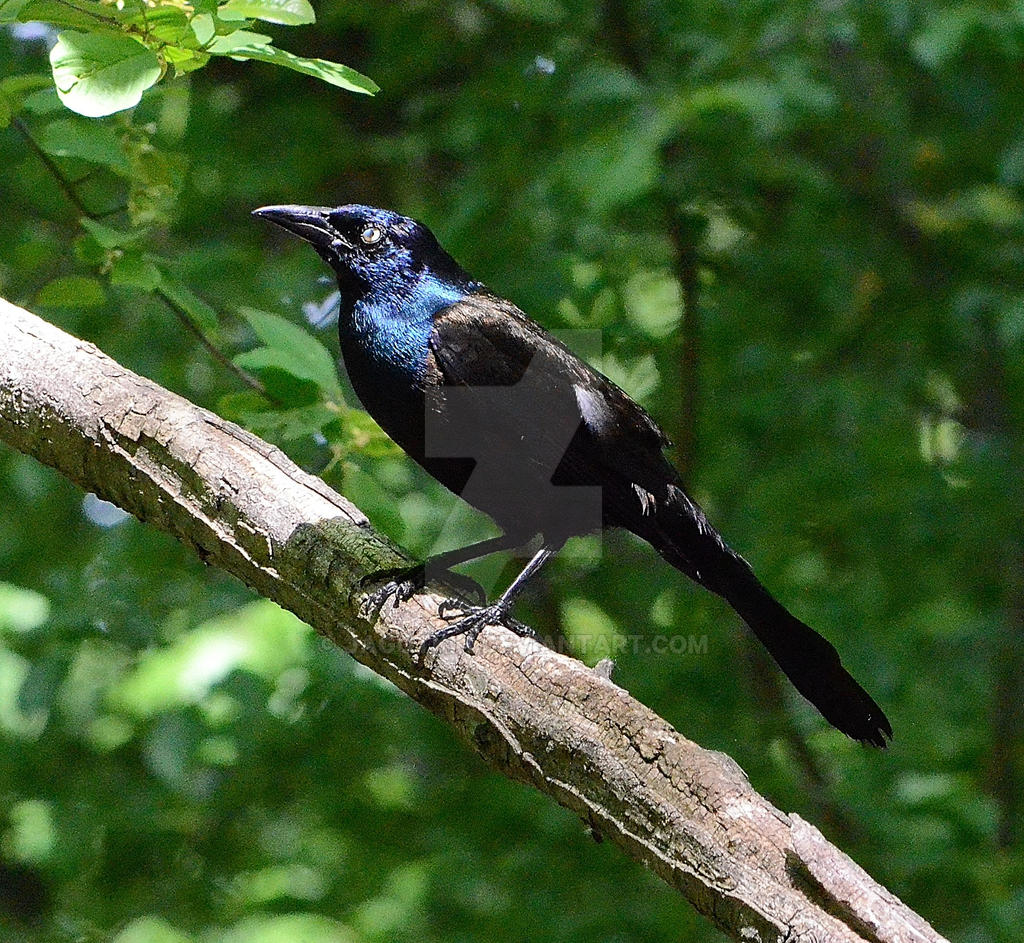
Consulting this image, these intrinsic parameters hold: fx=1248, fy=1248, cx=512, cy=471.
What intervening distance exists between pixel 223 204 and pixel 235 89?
0.52 m

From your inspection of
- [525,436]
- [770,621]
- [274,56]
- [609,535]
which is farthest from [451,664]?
[609,535]

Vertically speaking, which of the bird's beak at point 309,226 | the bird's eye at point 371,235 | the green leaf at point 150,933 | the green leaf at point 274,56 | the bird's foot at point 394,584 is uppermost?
the green leaf at point 274,56

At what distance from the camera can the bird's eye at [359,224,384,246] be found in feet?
10.8

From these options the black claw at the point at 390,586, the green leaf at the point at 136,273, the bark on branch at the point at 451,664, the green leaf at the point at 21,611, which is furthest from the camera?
the green leaf at the point at 21,611

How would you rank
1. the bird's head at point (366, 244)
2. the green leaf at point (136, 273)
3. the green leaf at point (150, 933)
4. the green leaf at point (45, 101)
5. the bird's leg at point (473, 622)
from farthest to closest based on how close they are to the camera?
the green leaf at point (150, 933), the bird's head at point (366, 244), the green leaf at point (136, 273), the green leaf at point (45, 101), the bird's leg at point (473, 622)

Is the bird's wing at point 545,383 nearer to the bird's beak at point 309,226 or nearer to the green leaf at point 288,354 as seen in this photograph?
the green leaf at point 288,354

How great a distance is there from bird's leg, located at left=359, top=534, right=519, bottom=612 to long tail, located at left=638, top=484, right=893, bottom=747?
45cm

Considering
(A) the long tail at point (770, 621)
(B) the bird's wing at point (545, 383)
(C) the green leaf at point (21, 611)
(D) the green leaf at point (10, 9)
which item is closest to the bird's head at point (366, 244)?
(B) the bird's wing at point (545, 383)

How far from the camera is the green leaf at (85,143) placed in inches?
106

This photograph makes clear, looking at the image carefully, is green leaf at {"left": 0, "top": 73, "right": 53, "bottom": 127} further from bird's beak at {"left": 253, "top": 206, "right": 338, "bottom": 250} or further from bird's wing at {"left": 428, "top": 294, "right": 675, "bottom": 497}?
bird's wing at {"left": 428, "top": 294, "right": 675, "bottom": 497}

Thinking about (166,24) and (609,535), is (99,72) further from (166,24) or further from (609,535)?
(609,535)

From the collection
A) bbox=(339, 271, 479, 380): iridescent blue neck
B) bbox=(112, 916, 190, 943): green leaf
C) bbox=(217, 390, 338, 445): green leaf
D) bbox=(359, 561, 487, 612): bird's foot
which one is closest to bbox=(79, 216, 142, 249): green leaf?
bbox=(217, 390, 338, 445): green leaf

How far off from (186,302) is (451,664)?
1.12m

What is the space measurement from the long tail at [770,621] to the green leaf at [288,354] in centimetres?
87
